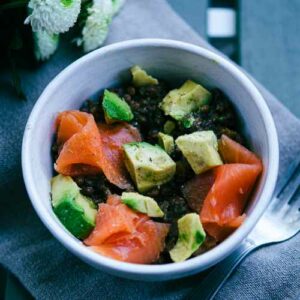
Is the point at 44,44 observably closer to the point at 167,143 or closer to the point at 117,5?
the point at 117,5

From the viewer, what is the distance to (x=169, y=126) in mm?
1007

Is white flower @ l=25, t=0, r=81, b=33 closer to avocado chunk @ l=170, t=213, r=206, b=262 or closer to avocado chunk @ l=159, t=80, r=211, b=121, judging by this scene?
avocado chunk @ l=159, t=80, r=211, b=121

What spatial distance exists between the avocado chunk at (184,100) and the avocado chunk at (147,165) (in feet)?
0.25

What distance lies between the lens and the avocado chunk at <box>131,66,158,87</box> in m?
1.04

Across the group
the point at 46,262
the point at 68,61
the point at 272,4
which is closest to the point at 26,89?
the point at 68,61

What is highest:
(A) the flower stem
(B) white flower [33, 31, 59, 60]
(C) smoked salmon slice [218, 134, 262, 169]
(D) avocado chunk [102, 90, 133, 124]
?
(A) the flower stem

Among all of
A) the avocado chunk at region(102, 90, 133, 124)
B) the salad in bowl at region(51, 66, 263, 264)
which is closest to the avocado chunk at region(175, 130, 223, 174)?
the salad in bowl at region(51, 66, 263, 264)

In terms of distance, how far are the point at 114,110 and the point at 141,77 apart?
93mm

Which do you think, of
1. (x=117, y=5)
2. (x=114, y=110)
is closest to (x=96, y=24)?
(x=117, y=5)

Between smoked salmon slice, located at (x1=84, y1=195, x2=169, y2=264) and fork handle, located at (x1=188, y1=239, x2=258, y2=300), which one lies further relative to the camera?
fork handle, located at (x1=188, y1=239, x2=258, y2=300)

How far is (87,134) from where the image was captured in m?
0.94

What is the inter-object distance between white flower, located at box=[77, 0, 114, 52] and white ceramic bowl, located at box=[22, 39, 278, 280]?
0.39 ft

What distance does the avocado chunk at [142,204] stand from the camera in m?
0.91

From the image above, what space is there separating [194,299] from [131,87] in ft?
1.27
